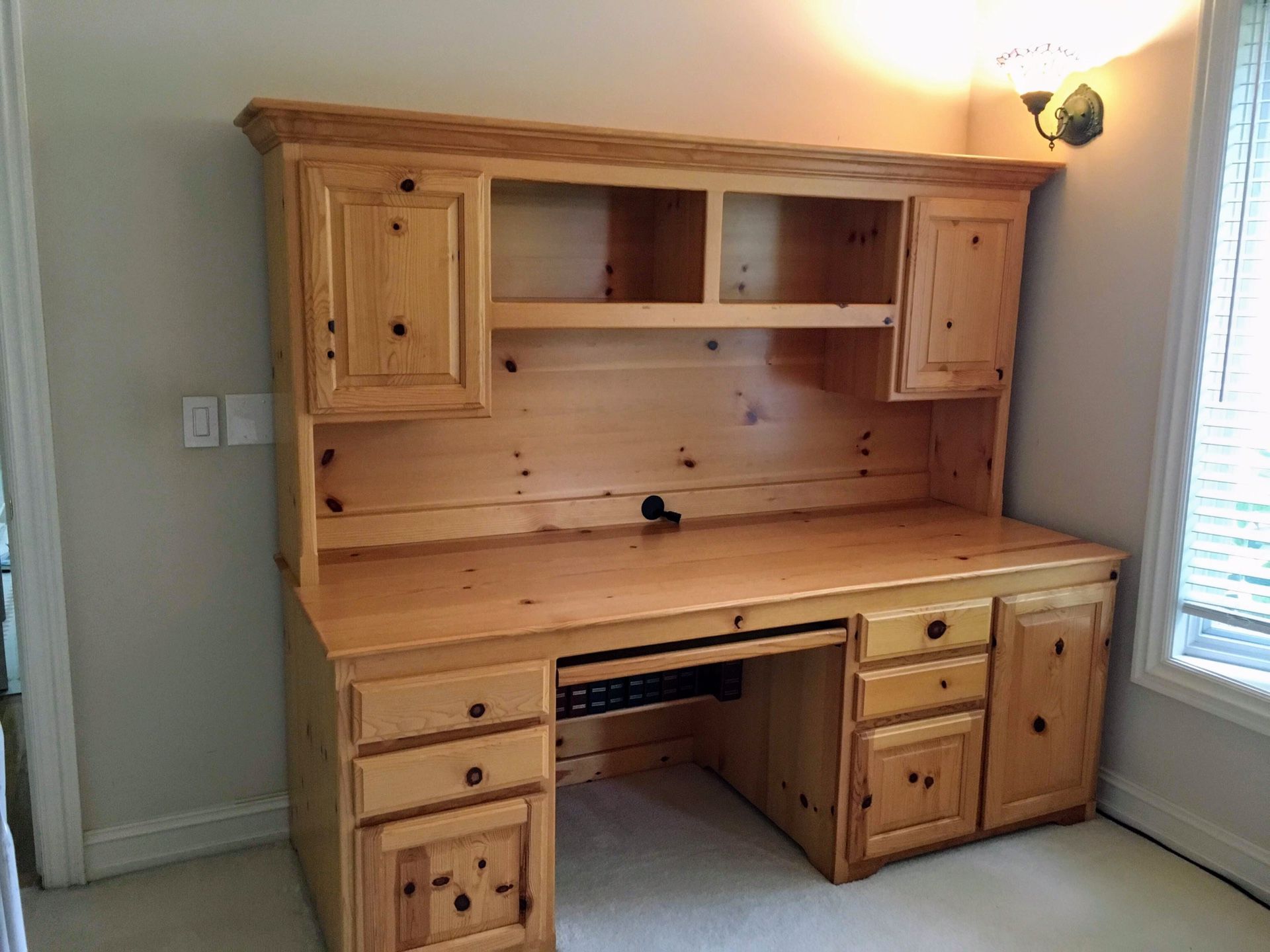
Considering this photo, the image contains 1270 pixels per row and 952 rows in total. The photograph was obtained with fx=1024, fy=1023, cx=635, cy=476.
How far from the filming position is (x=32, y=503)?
84.4 inches

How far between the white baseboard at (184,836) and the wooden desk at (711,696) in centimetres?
10

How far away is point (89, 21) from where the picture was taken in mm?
2055

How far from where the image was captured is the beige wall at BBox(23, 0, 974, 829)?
2.11m

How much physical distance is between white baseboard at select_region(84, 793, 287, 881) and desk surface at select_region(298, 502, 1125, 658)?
27.3 inches

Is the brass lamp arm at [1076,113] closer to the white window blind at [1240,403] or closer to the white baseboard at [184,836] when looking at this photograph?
the white window blind at [1240,403]

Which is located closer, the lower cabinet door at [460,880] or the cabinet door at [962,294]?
the lower cabinet door at [460,880]

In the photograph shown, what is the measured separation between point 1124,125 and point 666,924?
7.18 feet

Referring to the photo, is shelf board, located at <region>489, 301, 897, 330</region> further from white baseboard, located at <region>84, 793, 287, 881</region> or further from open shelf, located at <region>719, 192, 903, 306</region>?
white baseboard, located at <region>84, 793, 287, 881</region>

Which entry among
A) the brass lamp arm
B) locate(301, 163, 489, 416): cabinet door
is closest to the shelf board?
locate(301, 163, 489, 416): cabinet door

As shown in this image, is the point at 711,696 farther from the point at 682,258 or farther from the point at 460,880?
the point at 682,258

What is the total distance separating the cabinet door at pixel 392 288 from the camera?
6.55ft

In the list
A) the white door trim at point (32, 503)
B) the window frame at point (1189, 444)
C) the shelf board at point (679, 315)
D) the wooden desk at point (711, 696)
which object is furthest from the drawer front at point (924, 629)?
the white door trim at point (32, 503)

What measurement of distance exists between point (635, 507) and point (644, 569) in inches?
Answer: 15.9

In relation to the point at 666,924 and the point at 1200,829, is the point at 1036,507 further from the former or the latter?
the point at 666,924
